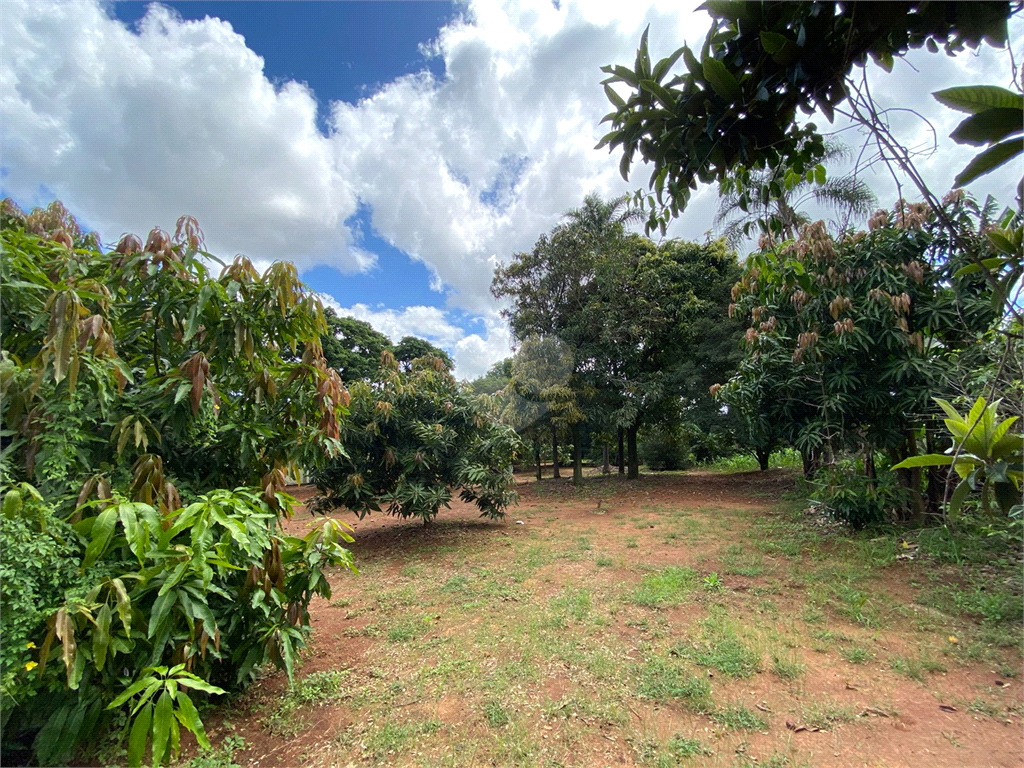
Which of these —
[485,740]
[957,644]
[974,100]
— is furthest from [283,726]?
[957,644]

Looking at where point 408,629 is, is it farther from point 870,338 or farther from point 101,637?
point 870,338

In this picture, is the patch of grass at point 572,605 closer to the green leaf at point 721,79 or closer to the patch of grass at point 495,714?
the patch of grass at point 495,714

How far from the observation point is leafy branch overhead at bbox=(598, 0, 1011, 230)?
3.25ft

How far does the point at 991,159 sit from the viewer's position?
0.80 metres

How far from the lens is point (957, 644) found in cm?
256

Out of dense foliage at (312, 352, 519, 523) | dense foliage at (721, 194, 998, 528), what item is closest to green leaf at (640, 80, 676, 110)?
dense foliage at (721, 194, 998, 528)

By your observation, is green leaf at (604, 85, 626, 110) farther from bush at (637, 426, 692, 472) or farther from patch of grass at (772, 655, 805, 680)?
bush at (637, 426, 692, 472)

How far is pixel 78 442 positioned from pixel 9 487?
284 millimetres

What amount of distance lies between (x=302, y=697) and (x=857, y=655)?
297 centimetres

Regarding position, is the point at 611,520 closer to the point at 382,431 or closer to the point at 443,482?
the point at 443,482

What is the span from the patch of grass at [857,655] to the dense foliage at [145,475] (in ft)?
9.17

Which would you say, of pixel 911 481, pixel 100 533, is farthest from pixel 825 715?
pixel 911 481

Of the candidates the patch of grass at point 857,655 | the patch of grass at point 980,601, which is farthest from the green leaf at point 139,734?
the patch of grass at point 980,601

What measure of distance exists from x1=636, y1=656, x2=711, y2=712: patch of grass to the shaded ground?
1cm
